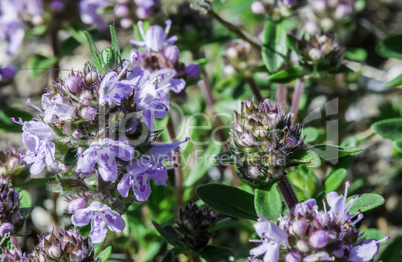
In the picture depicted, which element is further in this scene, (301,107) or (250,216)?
(301,107)

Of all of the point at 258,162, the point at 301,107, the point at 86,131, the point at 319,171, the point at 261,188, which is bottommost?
the point at 319,171

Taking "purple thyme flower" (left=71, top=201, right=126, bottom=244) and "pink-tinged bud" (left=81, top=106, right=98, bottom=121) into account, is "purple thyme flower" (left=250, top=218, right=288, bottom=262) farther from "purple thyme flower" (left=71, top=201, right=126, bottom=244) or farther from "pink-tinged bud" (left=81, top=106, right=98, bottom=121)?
"pink-tinged bud" (left=81, top=106, right=98, bottom=121)

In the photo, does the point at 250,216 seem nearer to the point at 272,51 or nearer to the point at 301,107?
the point at 272,51

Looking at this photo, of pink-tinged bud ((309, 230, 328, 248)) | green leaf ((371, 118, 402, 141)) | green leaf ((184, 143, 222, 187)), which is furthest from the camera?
green leaf ((184, 143, 222, 187))

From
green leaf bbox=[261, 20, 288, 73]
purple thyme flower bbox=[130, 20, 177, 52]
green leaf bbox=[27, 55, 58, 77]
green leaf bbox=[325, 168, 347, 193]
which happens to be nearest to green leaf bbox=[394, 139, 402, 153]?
green leaf bbox=[325, 168, 347, 193]

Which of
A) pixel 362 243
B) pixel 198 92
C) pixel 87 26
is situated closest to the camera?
pixel 362 243

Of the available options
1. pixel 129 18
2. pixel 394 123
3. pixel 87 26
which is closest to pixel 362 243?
pixel 394 123
